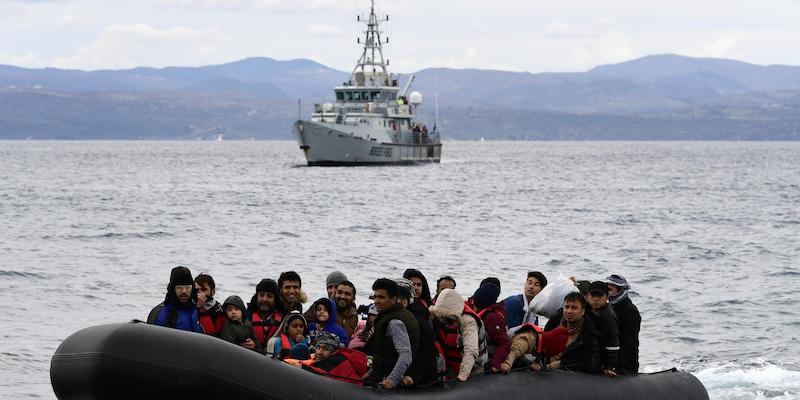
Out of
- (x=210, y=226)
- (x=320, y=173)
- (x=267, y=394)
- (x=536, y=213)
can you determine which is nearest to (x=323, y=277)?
(x=210, y=226)

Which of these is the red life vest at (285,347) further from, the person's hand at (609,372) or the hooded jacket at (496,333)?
the person's hand at (609,372)

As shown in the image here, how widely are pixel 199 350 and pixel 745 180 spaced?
88.0 m

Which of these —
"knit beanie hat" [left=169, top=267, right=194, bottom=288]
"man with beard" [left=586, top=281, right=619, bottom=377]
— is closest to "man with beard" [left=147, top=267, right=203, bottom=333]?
"knit beanie hat" [left=169, top=267, right=194, bottom=288]

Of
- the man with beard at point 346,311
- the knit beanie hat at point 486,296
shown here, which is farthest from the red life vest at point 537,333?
the man with beard at point 346,311

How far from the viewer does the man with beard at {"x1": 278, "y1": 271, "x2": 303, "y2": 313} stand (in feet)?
45.1

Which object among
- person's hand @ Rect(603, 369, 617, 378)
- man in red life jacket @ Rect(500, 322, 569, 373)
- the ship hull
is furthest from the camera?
the ship hull

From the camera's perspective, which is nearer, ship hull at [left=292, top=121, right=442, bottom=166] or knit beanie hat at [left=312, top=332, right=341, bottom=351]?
knit beanie hat at [left=312, top=332, right=341, bottom=351]

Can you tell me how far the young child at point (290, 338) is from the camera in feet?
42.4

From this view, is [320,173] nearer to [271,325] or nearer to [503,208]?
[503,208]

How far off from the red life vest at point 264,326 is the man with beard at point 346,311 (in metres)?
0.85

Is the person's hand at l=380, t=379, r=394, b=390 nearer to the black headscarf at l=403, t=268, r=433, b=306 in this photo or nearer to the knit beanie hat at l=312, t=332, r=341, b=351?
the knit beanie hat at l=312, t=332, r=341, b=351

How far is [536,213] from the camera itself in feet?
189

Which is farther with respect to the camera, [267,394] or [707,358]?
[707,358]

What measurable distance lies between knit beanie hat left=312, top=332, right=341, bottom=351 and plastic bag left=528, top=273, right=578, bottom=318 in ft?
7.45
